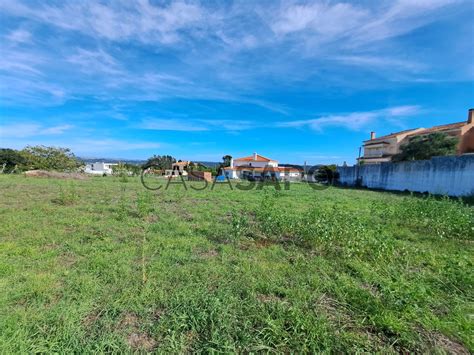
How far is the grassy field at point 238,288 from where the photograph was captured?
1.64m

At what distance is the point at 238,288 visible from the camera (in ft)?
7.39

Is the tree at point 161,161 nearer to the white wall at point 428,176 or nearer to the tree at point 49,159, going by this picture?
the tree at point 49,159

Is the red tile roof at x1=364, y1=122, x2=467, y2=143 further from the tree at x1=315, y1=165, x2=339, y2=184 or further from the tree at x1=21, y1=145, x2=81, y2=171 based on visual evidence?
the tree at x1=21, y1=145, x2=81, y2=171

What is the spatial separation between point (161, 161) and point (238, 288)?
3861cm

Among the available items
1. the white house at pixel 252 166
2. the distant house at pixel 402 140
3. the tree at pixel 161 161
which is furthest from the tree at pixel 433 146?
the tree at pixel 161 161

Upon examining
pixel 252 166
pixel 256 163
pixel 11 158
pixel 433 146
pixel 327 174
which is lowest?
pixel 327 174

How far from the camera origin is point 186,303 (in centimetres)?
197

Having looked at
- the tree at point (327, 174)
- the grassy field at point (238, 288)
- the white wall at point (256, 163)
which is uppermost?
the white wall at point (256, 163)

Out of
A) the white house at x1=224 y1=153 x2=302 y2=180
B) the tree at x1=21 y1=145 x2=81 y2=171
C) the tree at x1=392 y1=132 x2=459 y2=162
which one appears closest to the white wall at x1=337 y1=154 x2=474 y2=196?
the tree at x1=392 y1=132 x2=459 y2=162

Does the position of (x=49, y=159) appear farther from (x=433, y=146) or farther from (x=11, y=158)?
(x=433, y=146)

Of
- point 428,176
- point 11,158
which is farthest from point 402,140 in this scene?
point 11,158

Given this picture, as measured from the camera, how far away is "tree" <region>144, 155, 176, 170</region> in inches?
1385

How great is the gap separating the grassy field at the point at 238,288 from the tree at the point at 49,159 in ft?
77.2

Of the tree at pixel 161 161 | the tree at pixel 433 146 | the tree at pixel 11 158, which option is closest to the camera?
the tree at pixel 433 146
